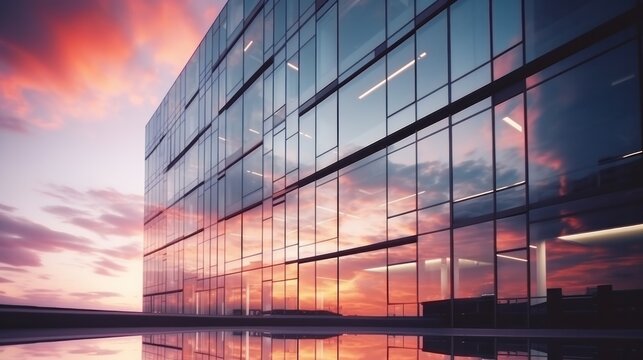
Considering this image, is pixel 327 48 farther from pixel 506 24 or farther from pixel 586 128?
pixel 586 128

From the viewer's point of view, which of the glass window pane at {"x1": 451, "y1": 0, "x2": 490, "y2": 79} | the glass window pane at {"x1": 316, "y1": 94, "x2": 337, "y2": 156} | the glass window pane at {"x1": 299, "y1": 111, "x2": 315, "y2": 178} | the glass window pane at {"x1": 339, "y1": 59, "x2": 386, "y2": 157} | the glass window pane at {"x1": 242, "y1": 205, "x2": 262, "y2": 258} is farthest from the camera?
the glass window pane at {"x1": 242, "y1": 205, "x2": 262, "y2": 258}

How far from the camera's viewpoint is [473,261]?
13266 millimetres

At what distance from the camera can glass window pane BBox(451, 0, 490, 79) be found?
13648 mm

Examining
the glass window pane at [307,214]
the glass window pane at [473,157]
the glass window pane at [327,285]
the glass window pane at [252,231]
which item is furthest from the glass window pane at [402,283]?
the glass window pane at [252,231]

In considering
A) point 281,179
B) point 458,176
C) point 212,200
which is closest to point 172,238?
point 212,200

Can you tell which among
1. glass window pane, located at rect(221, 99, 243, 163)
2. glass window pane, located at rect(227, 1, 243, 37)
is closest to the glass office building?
glass window pane, located at rect(221, 99, 243, 163)

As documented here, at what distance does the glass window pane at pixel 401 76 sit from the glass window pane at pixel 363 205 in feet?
6.91

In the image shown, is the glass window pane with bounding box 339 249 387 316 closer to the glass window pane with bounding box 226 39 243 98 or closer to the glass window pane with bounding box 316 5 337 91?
the glass window pane with bounding box 316 5 337 91

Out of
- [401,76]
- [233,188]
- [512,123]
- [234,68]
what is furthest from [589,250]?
[234,68]

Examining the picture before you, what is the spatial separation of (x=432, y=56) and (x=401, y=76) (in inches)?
59.7

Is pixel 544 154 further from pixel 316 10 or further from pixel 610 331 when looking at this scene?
pixel 316 10

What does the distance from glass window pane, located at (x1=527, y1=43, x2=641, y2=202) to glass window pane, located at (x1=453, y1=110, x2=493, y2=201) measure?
131 cm

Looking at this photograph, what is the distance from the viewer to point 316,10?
21.6 m

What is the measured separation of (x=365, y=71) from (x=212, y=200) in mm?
17580
